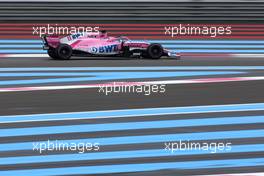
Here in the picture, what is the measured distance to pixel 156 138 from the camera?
837 cm

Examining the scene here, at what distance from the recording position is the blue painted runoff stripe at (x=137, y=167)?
22.1 ft

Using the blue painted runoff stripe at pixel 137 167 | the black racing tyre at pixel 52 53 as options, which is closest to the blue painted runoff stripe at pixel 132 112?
the blue painted runoff stripe at pixel 137 167

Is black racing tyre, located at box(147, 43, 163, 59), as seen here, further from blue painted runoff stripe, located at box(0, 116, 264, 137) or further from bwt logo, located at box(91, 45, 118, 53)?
blue painted runoff stripe, located at box(0, 116, 264, 137)

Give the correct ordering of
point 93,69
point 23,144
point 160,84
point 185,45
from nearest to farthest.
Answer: point 23,144 → point 160,84 → point 93,69 → point 185,45

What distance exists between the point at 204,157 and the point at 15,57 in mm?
10989

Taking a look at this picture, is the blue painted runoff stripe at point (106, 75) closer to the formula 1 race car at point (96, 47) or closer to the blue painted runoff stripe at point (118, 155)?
the formula 1 race car at point (96, 47)

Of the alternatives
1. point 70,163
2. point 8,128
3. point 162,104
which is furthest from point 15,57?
point 70,163

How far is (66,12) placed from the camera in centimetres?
2211

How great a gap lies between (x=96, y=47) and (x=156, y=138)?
8470 millimetres

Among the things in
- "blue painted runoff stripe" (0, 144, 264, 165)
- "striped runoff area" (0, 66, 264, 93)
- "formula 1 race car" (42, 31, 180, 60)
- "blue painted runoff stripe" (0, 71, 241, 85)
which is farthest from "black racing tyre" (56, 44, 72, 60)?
"blue painted runoff stripe" (0, 144, 264, 165)

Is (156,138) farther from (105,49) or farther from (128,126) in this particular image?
(105,49)

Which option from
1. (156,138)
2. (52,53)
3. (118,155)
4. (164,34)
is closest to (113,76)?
(52,53)

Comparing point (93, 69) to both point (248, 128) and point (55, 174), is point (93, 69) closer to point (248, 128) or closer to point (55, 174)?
point (248, 128)

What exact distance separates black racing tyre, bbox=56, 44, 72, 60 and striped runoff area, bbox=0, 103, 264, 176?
21.0 ft
